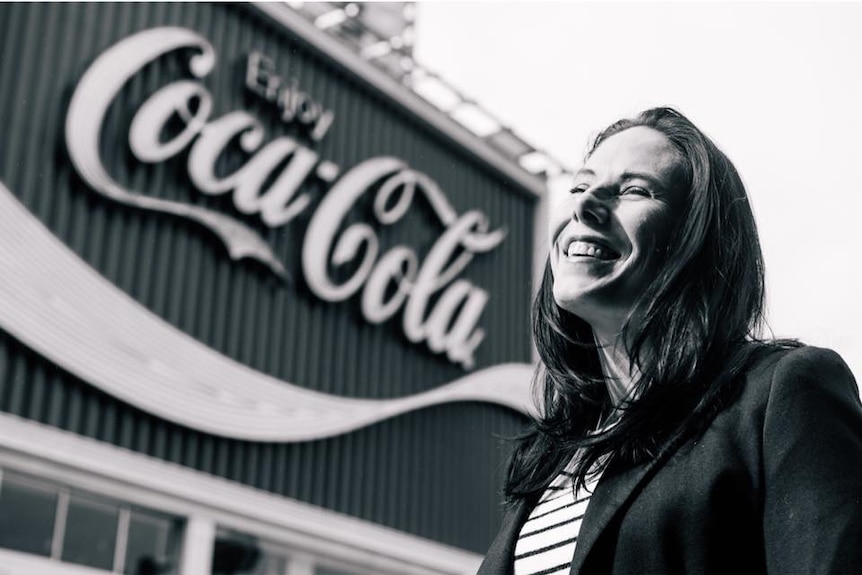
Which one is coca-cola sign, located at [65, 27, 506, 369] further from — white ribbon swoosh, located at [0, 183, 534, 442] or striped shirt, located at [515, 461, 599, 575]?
striped shirt, located at [515, 461, 599, 575]

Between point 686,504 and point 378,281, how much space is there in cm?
1024

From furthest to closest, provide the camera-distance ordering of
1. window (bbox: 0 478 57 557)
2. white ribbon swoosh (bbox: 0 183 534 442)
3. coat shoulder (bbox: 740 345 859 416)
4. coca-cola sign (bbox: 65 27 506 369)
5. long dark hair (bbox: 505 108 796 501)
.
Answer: coca-cola sign (bbox: 65 27 506 369), white ribbon swoosh (bbox: 0 183 534 442), window (bbox: 0 478 57 557), long dark hair (bbox: 505 108 796 501), coat shoulder (bbox: 740 345 859 416)

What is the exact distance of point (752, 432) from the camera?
1.63 m

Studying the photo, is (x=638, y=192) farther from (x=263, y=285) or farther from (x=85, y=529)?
(x=263, y=285)

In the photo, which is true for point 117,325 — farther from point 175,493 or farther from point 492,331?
point 492,331

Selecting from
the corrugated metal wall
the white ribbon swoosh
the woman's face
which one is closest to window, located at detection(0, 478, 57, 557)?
the corrugated metal wall

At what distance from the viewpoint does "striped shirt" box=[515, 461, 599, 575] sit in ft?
5.95

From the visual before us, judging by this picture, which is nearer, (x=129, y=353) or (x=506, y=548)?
(x=506, y=548)

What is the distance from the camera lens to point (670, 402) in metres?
1.77

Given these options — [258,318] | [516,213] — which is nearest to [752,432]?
[258,318]

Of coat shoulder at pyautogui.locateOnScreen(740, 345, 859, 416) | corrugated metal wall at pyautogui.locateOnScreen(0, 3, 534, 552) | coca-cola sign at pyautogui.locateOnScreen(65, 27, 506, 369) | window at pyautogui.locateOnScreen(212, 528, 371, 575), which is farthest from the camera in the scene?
window at pyautogui.locateOnScreen(212, 528, 371, 575)

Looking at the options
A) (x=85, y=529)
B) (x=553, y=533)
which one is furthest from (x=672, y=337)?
(x=85, y=529)

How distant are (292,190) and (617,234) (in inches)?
371

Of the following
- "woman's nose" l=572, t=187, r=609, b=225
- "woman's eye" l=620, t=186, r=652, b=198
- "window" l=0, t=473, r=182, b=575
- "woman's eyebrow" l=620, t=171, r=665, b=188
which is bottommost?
"window" l=0, t=473, r=182, b=575
